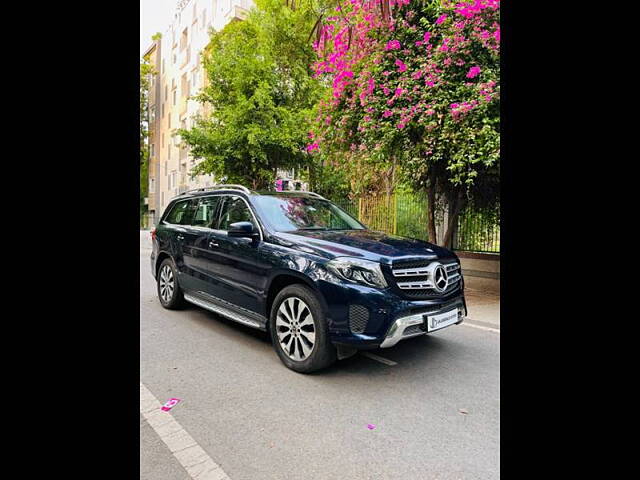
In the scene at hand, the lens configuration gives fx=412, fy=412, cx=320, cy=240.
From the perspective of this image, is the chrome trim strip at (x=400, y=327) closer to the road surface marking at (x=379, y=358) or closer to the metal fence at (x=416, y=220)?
the road surface marking at (x=379, y=358)

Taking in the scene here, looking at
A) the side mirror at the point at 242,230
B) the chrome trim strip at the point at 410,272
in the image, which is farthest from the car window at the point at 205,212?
the chrome trim strip at the point at 410,272

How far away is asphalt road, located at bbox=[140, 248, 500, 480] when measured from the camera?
2443 mm

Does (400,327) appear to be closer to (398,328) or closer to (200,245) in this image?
(398,328)

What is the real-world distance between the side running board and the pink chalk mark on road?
115 cm

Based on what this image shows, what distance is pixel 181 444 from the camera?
2.65 meters

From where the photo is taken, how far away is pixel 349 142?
29.6 feet

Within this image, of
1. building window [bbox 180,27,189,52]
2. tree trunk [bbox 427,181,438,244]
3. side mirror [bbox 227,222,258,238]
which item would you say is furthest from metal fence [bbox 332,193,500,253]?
building window [bbox 180,27,189,52]

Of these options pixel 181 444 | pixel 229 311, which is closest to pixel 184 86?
pixel 229 311

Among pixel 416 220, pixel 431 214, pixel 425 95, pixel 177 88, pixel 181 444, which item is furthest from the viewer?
pixel 177 88

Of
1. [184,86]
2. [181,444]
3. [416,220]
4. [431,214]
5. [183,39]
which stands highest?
[183,39]

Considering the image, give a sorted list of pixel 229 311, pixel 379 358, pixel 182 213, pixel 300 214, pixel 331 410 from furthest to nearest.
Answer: pixel 182 213, pixel 300 214, pixel 229 311, pixel 379 358, pixel 331 410

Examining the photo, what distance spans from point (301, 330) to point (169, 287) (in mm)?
3221

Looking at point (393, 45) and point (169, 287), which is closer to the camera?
point (169, 287)
